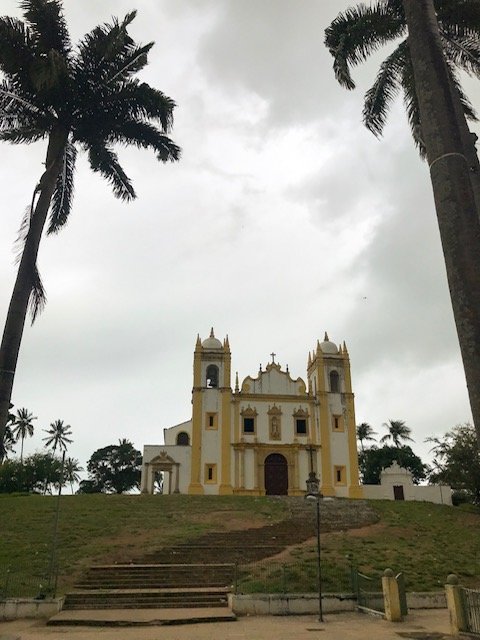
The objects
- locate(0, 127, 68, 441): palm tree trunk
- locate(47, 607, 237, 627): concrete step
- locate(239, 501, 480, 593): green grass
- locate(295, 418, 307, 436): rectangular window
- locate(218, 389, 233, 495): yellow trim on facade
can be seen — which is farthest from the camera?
locate(295, 418, 307, 436): rectangular window

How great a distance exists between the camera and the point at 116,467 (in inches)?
2630

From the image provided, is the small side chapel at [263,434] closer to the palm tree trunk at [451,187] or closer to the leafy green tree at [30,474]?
the leafy green tree at [30,474]

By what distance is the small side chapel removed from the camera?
38.3 m

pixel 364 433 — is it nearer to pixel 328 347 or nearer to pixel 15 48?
pixel 328 347

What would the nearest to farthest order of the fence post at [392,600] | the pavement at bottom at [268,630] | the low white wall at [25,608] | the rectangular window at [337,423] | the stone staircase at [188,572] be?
the pavement at bottom at [268,630] → the fence post at [392,600] → the low white wall at [25,608] → the stone staircase at [188,572] → the rectangular window at [337,423]

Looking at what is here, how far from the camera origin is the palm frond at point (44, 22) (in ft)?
37.2

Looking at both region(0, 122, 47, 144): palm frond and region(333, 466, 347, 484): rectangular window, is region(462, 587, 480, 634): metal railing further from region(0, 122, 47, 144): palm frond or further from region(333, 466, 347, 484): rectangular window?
region(333, 466, 347, 484): rectangular window

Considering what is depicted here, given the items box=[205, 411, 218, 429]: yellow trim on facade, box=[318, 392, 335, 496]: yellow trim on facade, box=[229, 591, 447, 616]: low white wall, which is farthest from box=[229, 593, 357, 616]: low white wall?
box=[205, 411, 218, 429]: yellow trim on facade

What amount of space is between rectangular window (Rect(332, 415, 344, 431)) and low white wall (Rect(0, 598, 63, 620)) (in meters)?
28.9

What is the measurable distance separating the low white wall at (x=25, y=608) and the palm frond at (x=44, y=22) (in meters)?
12.9

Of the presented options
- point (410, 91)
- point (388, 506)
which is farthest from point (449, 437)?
point (410, 91)

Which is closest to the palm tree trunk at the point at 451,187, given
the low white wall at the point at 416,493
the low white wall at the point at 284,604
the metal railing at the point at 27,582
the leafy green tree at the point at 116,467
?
the low white wall at the point at 284,604

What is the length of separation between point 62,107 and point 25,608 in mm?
12061

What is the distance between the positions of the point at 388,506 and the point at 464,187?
28.2 metres
